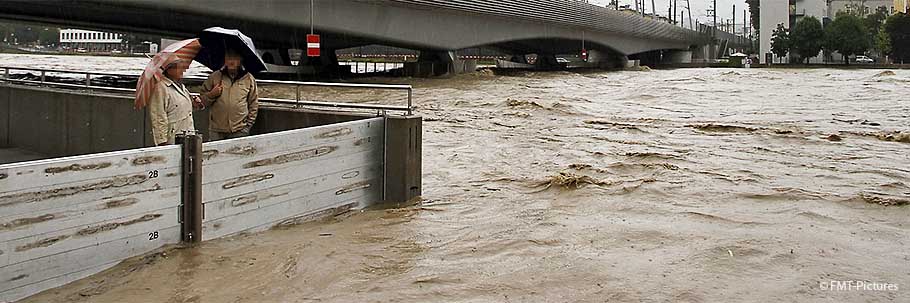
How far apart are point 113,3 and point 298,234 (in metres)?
25.8

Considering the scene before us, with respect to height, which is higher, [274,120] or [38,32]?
[38,32]

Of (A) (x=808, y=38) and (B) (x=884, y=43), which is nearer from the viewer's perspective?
(B) (x=884, y=43)

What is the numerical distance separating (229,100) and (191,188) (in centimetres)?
204

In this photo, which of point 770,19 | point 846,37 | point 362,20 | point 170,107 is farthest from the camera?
point 770,19

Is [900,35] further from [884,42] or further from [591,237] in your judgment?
Result: [591,237]

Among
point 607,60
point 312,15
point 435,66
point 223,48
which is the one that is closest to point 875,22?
point 607,60

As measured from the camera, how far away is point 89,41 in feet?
419

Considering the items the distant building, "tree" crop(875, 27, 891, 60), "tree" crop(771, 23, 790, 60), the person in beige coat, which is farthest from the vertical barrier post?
the distant building

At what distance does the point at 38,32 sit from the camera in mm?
125250

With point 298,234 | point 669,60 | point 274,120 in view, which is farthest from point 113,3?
point 669,60

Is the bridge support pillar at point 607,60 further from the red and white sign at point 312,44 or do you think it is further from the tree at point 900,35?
the red and white sign at point 312,44

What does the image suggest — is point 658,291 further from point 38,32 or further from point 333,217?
point 38,32

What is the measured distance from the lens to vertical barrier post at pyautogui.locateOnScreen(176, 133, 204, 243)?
22.6ft

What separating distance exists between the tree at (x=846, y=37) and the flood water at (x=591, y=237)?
8299cm
